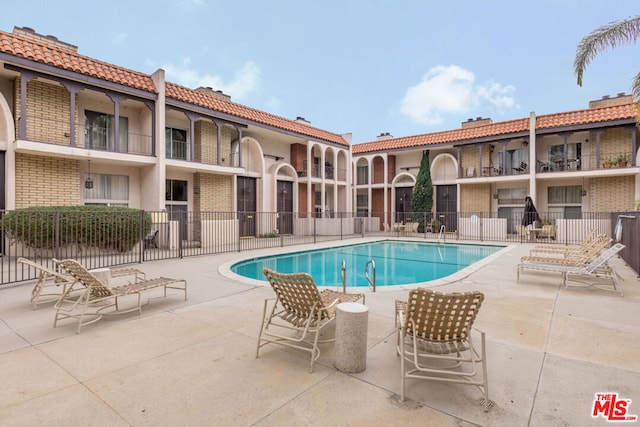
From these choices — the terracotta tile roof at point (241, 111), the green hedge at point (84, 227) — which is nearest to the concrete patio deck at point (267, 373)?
the green hedge at point (84, 227)

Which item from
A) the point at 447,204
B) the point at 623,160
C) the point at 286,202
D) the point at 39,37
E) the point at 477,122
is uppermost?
the point at 39,37

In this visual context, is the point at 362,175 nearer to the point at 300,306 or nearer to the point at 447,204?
the point at 447,204

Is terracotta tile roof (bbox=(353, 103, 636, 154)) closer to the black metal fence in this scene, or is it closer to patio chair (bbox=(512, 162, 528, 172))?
patio chair (bbox=(512, 162, 528, 172))

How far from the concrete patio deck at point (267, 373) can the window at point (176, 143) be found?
1239cm

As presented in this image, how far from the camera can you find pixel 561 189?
21062mm

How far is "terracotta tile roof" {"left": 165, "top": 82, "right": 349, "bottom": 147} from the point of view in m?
15.5

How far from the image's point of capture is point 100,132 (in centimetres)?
1438

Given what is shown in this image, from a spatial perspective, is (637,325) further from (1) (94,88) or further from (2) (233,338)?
(1) (94,88)

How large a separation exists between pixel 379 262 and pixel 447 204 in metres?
14.9

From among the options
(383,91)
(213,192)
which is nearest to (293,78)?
(383,91)

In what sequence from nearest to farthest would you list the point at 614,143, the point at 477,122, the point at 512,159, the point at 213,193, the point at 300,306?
the point at 300,306 < the point at 213,193 < the point at 614,143 < the point at 512,159 < the point at 477,122

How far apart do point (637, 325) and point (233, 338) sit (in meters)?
5.62

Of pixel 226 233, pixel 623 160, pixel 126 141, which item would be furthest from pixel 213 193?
pixel 623 160

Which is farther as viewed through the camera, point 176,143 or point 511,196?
point 511,196
